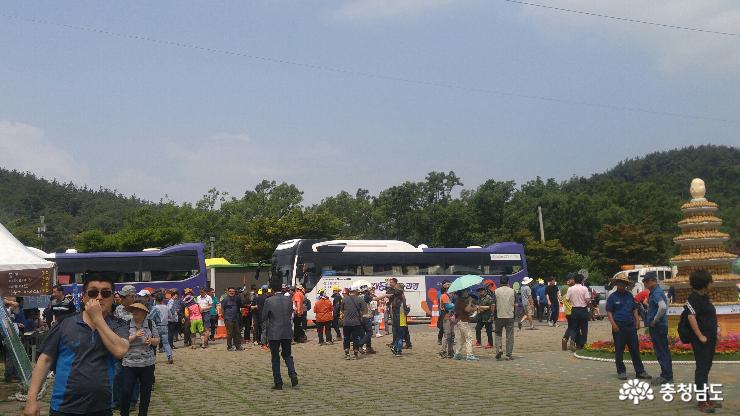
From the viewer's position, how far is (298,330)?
24734mm

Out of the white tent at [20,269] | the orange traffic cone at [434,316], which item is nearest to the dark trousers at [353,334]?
the white tent at [20,269]

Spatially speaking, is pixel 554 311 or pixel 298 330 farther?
pixel 554 311

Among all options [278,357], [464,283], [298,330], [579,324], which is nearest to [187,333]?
[298,330]

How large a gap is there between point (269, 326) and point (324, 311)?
10.3 metres

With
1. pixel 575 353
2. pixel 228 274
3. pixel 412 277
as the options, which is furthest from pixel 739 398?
pixel 228 274

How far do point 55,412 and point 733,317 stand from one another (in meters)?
15.9

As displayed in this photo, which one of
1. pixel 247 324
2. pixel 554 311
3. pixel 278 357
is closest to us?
pixel 278 357

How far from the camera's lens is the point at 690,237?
17.6 meters

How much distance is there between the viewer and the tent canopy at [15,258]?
1286 centimetres

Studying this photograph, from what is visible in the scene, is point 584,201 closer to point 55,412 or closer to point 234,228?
point 234,228

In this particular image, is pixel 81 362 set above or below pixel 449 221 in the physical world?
below

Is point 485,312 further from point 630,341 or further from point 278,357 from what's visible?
point 278,357

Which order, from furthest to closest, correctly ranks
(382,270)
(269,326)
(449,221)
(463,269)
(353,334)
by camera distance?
(449,221) < (463,269) < (382,270) < (353,334) < (269,326)

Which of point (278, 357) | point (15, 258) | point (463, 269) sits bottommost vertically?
point (278, 357)
